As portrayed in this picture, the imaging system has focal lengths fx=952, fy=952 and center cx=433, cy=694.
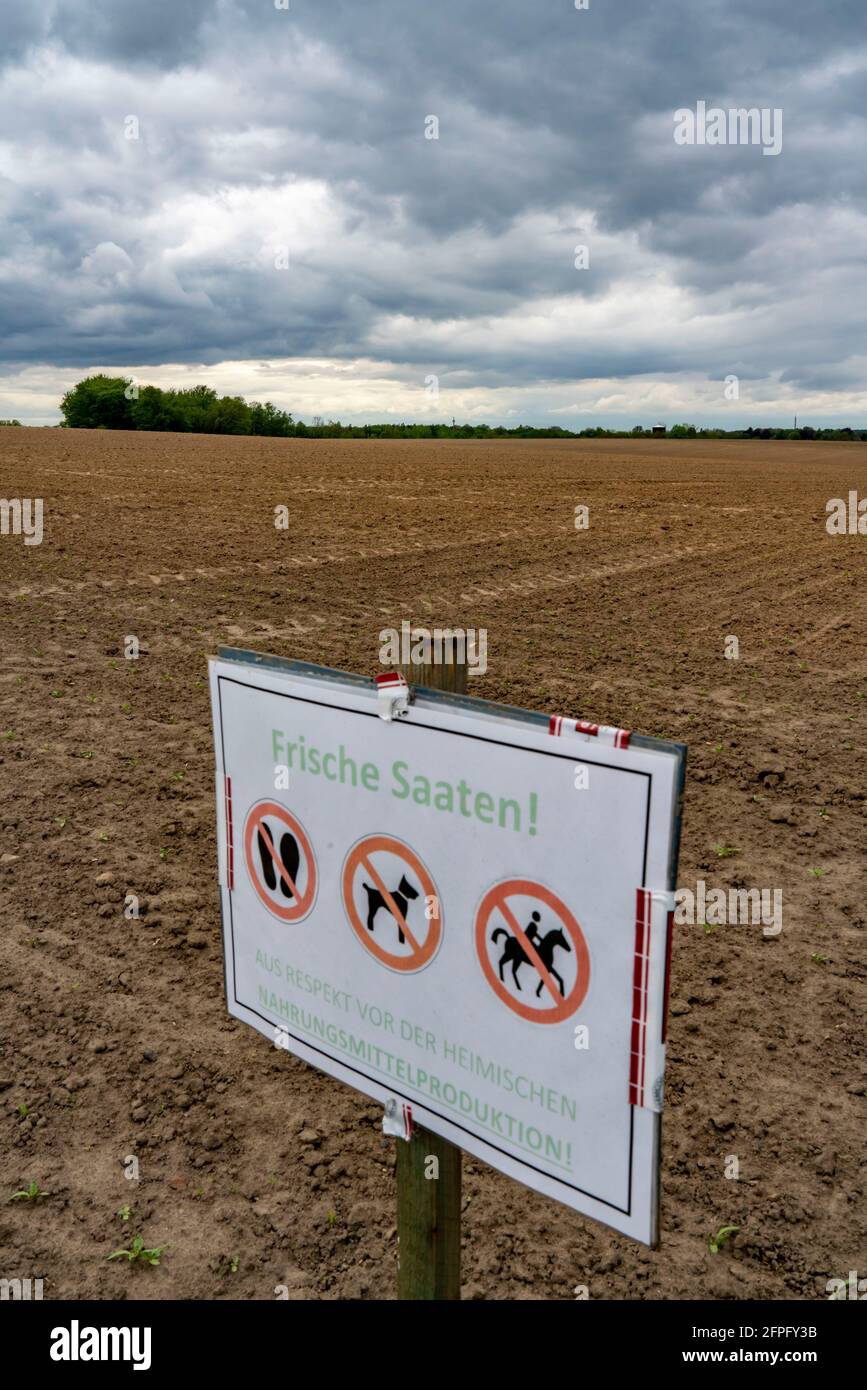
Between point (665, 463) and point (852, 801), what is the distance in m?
43.9

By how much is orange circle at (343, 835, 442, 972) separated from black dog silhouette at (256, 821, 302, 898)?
0.16m

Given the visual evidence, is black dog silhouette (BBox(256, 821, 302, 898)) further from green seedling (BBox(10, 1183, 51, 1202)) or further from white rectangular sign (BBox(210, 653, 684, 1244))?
green seedling (BBox(10, 1183, 51, 1202))

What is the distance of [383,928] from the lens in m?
1.93

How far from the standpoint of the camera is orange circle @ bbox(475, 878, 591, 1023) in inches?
63.7

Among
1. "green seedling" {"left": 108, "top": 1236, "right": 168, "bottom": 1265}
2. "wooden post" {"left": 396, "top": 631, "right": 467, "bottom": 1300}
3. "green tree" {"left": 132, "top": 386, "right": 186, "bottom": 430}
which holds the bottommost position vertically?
"green seedling" {"left": 108, "top": 1236, "right": 168, "bottom": 1265}

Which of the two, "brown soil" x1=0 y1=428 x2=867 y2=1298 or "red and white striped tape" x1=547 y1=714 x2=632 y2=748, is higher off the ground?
"red and white striped tape" x1=547 y1=714 x2=632 y2=748

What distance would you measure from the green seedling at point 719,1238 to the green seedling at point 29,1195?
220 centimetres

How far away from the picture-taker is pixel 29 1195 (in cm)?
→ 321

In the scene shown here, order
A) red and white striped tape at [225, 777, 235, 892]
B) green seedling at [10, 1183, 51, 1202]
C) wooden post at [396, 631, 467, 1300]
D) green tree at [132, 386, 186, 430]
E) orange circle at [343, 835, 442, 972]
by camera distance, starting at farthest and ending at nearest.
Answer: green tree at [132, 386, 186, 430]
green seedling at [10, 1183, 51, 1202]
red and white striped tape at [225, 777, 235, 892]
wooden post at [396, 631, 467, 1300]
orange circle at [343, 835, 442, 972]

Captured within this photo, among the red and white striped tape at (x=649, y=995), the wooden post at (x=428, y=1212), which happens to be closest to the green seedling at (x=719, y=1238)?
the wooden post at (x=428, y=1212)

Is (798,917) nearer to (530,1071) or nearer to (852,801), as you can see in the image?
(852,801)

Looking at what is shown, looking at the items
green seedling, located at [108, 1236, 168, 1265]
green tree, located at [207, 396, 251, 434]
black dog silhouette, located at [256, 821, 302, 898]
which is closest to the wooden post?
black dog silhouette, located at [256, 821, 302, 898]

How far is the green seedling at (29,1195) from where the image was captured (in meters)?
3.20
